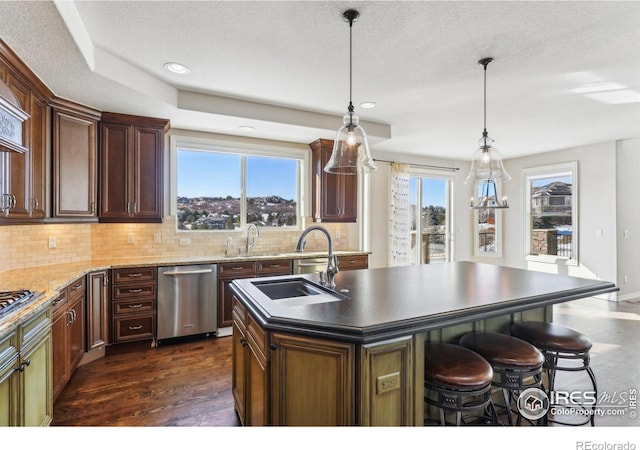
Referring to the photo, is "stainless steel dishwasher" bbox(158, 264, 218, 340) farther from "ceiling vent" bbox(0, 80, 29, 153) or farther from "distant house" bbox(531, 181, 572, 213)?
"distant house" bbox(531, 181, 572, 213)

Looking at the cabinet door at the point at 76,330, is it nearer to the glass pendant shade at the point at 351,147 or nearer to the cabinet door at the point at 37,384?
the cabinet door at the point at 37,384

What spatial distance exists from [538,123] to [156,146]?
4621 mm

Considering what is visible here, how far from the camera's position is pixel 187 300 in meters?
3.53

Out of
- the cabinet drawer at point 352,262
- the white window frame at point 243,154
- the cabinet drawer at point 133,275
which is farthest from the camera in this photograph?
the cabinet drawer at point 352,262

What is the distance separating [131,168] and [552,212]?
6668mm

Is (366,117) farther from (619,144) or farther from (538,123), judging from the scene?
(619,144)

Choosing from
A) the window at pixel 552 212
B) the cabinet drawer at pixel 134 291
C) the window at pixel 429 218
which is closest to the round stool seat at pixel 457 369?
the cabinet drawer at pixel 134 291

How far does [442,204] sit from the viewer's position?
257 inches

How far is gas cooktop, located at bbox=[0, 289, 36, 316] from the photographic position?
1.63 metres

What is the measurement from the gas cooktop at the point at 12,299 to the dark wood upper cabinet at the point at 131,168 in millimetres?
1585

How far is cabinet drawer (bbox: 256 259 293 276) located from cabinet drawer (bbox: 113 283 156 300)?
1117mm

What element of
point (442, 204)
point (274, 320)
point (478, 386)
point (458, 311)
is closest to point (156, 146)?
point (274, 320)

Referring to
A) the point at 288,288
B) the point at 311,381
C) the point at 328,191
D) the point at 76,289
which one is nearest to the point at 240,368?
the point at 288,288

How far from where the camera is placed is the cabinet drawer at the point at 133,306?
10.7 ft
